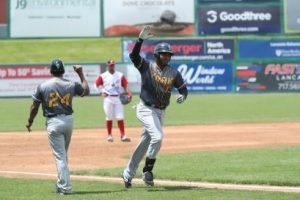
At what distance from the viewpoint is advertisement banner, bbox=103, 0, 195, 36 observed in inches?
1766

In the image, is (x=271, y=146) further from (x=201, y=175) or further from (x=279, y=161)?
(x=201, y=175)

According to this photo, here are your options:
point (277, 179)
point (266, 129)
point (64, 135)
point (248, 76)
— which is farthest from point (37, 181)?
point (248, 76)

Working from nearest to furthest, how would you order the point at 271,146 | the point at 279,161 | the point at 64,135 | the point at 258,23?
the point at 64,135 < the point at 279,161 < the point at 271,146 < the point at 258,23

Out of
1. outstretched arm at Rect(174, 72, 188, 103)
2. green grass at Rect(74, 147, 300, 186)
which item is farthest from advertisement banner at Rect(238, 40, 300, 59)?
outstretched arm at Rect(174, 72, 188, 103)

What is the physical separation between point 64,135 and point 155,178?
2.08 meters

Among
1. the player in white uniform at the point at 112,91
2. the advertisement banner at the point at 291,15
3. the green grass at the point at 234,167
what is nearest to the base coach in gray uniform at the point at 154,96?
the green grass at the point at 234,167

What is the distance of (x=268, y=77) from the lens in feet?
132

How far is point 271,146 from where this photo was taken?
58.5ft

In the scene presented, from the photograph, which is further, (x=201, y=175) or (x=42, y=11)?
(x=42, y=11)

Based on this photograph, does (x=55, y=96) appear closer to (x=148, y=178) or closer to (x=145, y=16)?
(x=148, y=178)

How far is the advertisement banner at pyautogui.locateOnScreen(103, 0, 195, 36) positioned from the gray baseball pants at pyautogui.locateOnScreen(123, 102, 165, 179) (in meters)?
33.3

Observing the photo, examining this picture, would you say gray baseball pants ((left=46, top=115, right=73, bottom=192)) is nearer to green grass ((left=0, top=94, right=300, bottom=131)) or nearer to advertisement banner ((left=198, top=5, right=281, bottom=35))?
green grass ((left=0, top=94, right=300, bottom=131))

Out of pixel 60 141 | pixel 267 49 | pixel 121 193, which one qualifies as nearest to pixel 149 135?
pixel 121 193

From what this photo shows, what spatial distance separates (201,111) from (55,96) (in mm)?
20320
